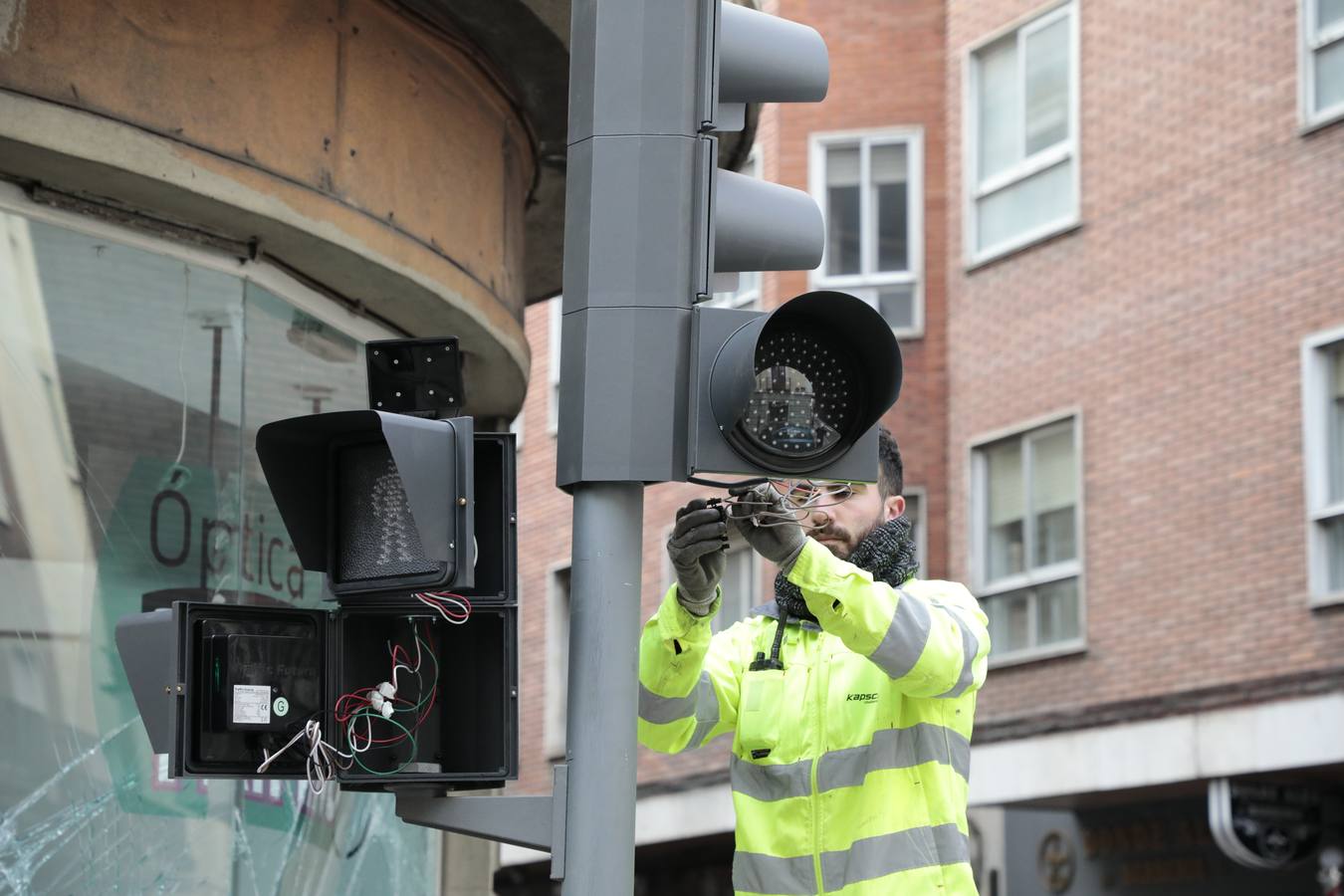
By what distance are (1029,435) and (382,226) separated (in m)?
14.2

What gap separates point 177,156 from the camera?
20.2 feet

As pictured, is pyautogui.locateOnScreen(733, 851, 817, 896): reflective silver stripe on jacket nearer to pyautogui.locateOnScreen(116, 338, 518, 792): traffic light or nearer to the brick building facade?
pyautogui.locateOnScreen(116, 338, 518, 792): traffic light

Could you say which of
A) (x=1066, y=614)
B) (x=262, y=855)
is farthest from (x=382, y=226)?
(x=1066, y=614)

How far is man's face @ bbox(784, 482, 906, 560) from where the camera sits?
16.6 ft

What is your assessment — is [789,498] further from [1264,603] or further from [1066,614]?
[1066,614]

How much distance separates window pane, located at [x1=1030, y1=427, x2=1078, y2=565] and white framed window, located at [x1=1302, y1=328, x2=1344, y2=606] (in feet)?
9.48

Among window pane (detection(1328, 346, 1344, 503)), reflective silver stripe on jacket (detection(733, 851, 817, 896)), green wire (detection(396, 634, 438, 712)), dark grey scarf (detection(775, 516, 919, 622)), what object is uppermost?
window pane (detection(1328, 346, 1344, 503))

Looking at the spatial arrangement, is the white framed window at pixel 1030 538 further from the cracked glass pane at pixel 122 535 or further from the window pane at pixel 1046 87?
the cracked glass pane at pixel 122 535

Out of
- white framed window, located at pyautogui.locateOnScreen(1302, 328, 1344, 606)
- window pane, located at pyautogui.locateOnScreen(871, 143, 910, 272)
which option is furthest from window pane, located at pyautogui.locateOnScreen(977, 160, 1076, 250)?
white framed window, located at pyautogui.locateOnScreen(1302, 328, 1344, 606)

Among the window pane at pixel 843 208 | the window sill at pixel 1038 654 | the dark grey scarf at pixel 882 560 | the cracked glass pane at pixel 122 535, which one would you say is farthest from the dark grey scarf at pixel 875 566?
the window pane at pixel 843 208

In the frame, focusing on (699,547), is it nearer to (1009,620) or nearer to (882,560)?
(882,560)

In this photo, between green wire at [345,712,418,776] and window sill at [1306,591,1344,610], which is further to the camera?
window sill at [1306,591,1344,610]

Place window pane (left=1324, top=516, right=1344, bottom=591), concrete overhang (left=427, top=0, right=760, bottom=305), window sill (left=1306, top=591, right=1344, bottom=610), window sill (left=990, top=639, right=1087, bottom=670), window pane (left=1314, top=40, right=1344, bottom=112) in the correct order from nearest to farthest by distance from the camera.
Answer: concrete overhang (left=427, top=0, right=760, bottom=305) → window sill (left=1306, top=591, right=1344, bottom=610) → window pane (left=1324, top=516, right=1344, bottom=591) → window pane (left=1314, top=40, right=1344, bottom=112) → window sill (left=990, top=639, right=1087, bottom=670)

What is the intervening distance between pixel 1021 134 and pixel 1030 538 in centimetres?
393
